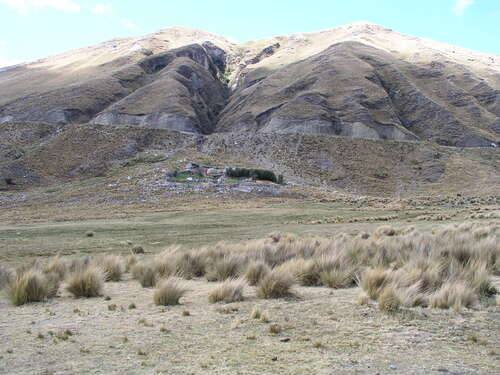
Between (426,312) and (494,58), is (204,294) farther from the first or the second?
(494,58)

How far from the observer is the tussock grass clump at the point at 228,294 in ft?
30.8

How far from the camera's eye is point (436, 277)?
31.2 feet

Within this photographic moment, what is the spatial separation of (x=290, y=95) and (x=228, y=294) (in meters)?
103

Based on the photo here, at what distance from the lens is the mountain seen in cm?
7244

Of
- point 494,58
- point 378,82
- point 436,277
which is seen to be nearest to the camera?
point 436,277

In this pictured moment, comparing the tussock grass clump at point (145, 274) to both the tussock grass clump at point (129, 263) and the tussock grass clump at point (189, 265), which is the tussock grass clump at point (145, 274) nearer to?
the tussock grass clump at point (189, 265)

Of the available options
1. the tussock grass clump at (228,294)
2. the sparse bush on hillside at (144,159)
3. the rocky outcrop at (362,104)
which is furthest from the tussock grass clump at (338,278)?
the rocky outcrop at (362,104)

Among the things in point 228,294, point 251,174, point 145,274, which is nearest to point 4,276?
point 145,274

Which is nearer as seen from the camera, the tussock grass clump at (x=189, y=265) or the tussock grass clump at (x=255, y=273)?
the tussock grass clump at (x=255, y=273)

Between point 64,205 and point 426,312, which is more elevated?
point 426,312

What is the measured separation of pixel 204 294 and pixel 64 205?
43.5 m

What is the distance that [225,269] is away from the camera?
1215 centimetres

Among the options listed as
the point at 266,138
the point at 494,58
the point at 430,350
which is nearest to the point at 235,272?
the point at 430,350

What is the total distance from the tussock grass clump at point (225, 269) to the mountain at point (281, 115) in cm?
5615
